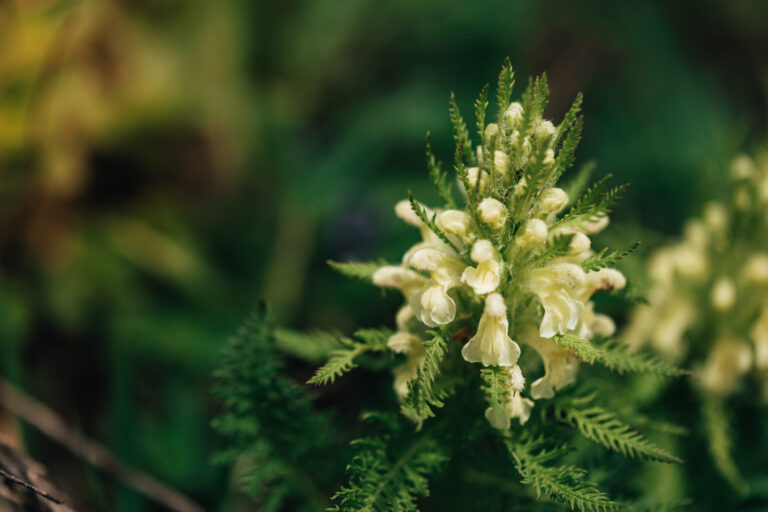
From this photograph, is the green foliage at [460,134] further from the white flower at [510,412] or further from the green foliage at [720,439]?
the green foliage at [720,439]

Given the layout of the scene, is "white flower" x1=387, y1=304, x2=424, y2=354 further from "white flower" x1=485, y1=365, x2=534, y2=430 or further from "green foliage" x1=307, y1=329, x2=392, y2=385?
"white flower" x1=485, y1=365, x2=534, y2=430

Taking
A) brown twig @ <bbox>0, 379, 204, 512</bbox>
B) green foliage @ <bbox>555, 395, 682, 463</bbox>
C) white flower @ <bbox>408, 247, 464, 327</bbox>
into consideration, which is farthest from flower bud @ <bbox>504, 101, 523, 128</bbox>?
brown twig @ <bbox>0, 379, 204, 512</bbox>

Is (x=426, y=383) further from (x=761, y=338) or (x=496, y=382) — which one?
(x=761, y=338)

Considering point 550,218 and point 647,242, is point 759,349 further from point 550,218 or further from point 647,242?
point 550,218

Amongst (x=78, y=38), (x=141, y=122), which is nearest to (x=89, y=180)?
(x=141, y=122)

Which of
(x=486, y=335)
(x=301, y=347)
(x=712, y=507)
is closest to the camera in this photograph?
(x=486, y=335)

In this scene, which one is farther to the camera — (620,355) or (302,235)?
(302,235)

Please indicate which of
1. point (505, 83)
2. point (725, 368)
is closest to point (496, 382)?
point (505, 83)

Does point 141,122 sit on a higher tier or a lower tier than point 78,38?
lower
